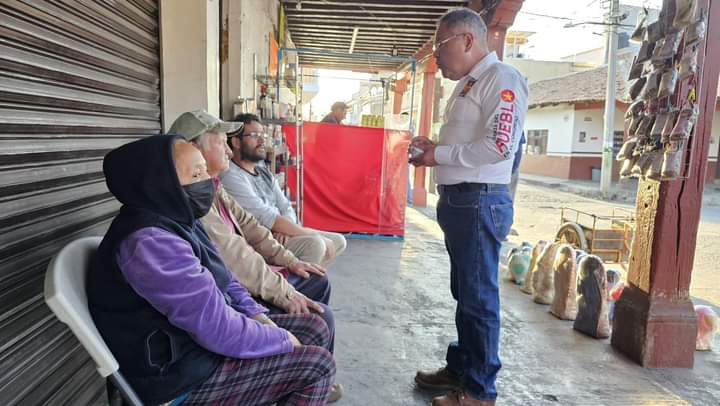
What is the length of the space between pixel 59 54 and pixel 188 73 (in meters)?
1.26

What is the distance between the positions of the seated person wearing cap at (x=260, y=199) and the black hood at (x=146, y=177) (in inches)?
58.1

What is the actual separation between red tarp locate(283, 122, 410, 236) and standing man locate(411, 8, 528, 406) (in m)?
3.69

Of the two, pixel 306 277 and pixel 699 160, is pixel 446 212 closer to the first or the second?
pixel 306 277

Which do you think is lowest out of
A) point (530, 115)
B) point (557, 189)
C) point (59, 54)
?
point (557, 189)

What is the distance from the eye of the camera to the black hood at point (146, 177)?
3.90 feet

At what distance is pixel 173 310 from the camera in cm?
116

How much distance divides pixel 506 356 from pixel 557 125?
58.5 feet

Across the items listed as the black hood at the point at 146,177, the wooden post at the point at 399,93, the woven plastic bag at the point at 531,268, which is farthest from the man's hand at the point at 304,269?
the wooden post at the point at 399,93

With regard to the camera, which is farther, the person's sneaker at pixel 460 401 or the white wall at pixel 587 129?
the white wall at pixel 587 129

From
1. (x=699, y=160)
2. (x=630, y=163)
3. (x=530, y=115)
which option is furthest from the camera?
(x=530, y=115)

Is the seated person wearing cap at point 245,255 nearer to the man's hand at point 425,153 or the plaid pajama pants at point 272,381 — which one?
the plaid pajama pants at point 272,381

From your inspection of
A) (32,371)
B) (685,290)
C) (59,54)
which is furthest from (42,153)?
(685,290)

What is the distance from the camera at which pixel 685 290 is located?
271cm

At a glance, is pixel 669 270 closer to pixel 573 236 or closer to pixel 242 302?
pixel 242 302
